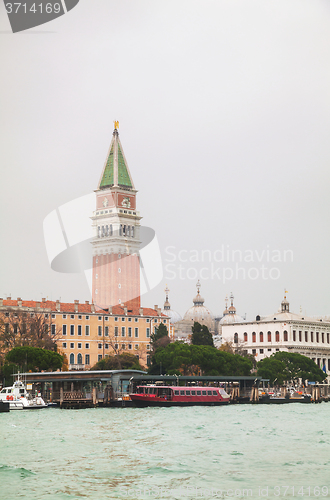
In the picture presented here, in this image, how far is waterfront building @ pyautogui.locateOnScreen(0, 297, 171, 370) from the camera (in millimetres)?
73825

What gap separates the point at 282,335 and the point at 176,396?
46.0m

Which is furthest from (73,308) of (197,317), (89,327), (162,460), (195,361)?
(162,460)

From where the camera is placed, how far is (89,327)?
78438 millimetres

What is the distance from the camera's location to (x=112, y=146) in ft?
330

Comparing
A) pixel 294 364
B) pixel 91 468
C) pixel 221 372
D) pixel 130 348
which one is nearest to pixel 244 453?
pixel 91 468

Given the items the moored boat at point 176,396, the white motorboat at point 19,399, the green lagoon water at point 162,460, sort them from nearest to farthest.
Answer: the green lagoon water at point 162,460 < the white motorboat at point 19,399 < the moored boat at point 176,396

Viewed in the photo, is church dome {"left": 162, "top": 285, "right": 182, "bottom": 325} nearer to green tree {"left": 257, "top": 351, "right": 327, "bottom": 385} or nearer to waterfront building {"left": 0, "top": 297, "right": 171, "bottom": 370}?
waterfront building {"left": 0, "top": 297, "right": 171, "bottom": 370}

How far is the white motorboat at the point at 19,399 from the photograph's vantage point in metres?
45.2

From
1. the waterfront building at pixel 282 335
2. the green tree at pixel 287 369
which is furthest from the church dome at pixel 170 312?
the green tree at pixel 287 369

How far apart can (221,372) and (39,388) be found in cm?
1579

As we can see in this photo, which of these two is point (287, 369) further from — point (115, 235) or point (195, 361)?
point (115, 235)

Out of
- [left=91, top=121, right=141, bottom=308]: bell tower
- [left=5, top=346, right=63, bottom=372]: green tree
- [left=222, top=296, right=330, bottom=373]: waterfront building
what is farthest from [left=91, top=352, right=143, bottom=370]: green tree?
[left=222, top=296, right=330, bottom=373]: waterfront building

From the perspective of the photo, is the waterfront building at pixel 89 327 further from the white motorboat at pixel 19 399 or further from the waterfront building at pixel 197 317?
the waterfront building at pixel 197 317

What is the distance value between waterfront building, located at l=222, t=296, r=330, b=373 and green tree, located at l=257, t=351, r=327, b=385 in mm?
18248
